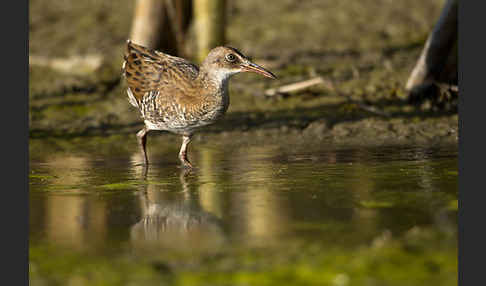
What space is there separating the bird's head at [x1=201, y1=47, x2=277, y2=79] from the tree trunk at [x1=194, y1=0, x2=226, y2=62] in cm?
508

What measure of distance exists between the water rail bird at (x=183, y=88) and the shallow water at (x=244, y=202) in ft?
1.58

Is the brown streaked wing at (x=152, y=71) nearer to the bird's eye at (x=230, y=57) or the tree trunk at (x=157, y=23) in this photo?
the bird's eye at (x=230, y=57)

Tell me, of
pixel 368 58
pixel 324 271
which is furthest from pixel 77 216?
pixel 368 58

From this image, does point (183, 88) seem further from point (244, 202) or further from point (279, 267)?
point (279, 267)

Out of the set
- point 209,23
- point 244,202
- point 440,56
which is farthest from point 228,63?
point 209,23

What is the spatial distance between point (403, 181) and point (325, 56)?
26.1 feet

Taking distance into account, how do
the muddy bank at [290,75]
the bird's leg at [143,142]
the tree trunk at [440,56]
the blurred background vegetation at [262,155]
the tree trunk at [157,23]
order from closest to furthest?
the blurred background vegetation at [262,155], the bird's leg at [143,142], the muddy bank at [290,75], the tree trunk at [440,56], the tree trunk at [157,23]

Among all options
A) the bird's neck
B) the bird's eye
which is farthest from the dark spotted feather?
the bird's eye

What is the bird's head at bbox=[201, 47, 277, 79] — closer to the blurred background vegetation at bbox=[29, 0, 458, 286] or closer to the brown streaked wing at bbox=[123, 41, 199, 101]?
the brown streaked wing at bbox=[123, 41, 199, 101]

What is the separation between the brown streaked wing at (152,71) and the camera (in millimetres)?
9273

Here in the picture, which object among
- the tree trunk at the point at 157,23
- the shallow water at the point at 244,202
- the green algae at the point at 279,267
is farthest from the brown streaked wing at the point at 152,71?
the green algae at the point at 279,267

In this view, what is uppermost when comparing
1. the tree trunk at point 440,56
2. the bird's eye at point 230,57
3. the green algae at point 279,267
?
the tree trunk at point 440,56

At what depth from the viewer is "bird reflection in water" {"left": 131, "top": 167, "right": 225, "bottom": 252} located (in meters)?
5.56

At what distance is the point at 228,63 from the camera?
880 centimetres
